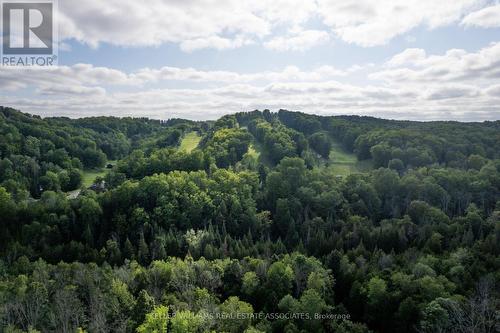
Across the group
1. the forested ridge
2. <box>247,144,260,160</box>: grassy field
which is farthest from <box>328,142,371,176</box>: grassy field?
<box>247,144,260,160</box>: grassy field

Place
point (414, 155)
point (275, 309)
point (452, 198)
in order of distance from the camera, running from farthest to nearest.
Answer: point (414, 155)
point (452, 198)
point (275, 309)

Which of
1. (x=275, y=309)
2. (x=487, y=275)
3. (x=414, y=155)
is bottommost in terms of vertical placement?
(x=275, y=309)

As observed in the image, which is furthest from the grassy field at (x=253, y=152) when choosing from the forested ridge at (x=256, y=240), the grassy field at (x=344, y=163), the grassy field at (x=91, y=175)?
the grassy field at (x=91, y=175)

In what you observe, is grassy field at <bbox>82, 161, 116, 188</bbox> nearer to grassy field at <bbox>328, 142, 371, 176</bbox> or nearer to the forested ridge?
the forested ridge

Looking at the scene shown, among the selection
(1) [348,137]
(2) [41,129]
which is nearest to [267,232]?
(1) [348,137]

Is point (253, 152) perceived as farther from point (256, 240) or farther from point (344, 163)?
point (256, 240)

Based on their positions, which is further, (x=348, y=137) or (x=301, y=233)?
(x=348, y=137)

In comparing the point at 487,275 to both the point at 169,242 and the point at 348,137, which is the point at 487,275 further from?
the point at 348,137
